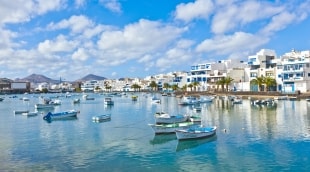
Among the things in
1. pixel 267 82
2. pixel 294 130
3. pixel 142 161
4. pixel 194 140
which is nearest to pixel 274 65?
pixel 267 82

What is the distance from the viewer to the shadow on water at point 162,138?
29391 mm

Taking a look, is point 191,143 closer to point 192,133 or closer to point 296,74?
point 192,133

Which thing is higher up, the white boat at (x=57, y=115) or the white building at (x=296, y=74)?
the white building at (x=296, y=74)

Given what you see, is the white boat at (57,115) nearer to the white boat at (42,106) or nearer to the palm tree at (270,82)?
the white boat at (42,106)

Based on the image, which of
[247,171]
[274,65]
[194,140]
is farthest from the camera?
[274,65]

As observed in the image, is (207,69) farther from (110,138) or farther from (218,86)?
(110,138)

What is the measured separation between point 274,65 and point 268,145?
3640 inches

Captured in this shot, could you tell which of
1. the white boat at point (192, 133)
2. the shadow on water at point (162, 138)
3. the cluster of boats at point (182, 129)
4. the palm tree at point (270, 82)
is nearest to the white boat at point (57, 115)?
the cluster of boats at point (182, 129)

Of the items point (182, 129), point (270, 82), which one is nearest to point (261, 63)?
point (270, 82)

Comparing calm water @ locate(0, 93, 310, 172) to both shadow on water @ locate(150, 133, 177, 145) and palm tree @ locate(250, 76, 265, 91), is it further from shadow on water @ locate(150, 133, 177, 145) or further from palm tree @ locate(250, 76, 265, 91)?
A: palm tree @ locate(250, 76, 265, 91)

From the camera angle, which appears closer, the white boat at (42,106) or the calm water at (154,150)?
the calm water at (154,150)

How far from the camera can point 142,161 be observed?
2247cm

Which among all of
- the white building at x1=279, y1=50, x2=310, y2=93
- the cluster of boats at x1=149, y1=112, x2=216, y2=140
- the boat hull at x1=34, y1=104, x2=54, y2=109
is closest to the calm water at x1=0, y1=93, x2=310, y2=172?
the cluster of boats at x1=149, y1=112, x2=216, y2=140

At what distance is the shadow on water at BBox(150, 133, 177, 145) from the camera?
29391 millimetres
